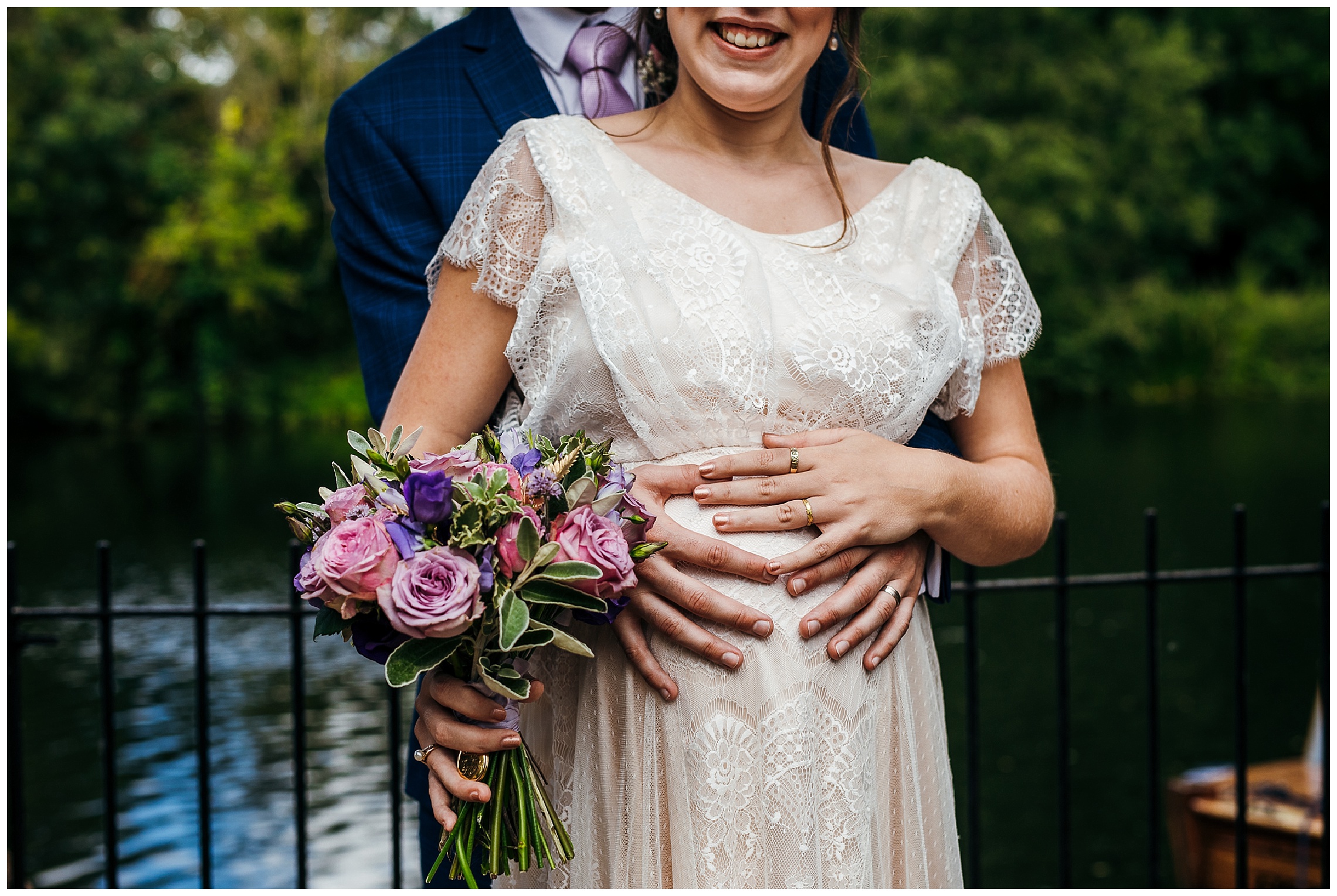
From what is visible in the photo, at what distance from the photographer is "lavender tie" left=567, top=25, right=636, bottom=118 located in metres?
2.41

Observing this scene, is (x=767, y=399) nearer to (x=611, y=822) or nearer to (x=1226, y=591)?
(x=611, y=822)

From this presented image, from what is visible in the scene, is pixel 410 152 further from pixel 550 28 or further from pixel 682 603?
pixel 682 603

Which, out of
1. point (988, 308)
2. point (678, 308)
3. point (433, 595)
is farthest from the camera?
point (988, 308)

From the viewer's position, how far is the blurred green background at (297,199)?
81.3 feet

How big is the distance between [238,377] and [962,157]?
50.3 ft

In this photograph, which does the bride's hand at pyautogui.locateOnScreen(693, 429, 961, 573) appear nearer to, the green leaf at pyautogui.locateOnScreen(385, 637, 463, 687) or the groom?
the green leaf at pyautogui.locateOnScreen(385, 637, 463, 687)

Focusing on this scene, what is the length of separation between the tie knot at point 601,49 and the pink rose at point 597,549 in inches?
43.9

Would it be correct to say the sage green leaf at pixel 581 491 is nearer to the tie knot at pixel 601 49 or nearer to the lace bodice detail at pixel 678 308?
the lace bodice detail at pixel 678 308

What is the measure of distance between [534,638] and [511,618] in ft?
0.23

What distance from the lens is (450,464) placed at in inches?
65.4

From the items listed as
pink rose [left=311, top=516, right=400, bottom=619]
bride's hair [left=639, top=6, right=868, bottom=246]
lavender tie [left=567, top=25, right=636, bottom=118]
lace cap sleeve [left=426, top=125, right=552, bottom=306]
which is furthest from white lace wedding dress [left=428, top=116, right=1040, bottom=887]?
pink rose [left=311, top=516, right=400, bottom=619]

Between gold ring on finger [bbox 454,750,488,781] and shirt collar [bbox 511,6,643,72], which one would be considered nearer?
gold ring on finger [bbox 454,750,488,781]

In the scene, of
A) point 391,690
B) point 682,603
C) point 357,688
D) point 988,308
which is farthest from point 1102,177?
point 682,603

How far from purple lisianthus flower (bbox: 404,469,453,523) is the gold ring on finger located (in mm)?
379
